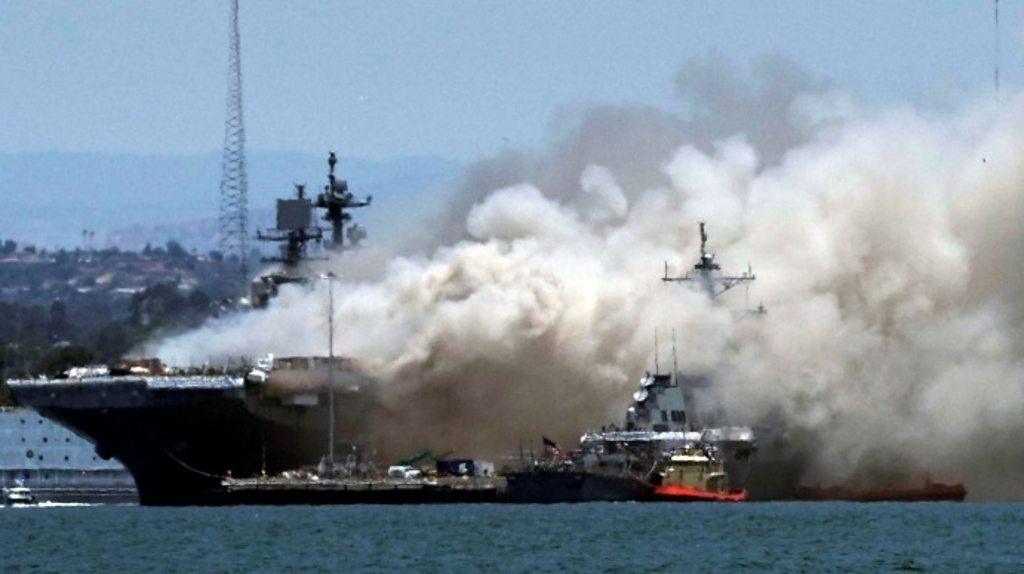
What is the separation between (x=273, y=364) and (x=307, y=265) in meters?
20.1

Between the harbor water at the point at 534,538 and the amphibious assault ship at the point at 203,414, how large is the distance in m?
4.46

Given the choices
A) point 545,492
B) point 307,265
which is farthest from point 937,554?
point 307,265

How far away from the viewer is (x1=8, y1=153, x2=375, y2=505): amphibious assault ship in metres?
113

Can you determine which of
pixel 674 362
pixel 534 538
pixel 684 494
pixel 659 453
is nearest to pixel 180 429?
pixel 659 453

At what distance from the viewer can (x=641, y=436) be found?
112 metres

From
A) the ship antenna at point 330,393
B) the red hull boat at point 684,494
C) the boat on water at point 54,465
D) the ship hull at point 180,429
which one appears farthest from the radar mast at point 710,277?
the boat on water at point 54,465

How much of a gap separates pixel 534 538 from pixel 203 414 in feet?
101

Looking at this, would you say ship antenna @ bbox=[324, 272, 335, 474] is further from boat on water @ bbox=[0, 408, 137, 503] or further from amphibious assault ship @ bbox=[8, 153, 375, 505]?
boat on water @ bbox=[0, 408, 137, 503]

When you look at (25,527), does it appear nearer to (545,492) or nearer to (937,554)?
(545,492)

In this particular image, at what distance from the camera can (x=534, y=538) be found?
85562mm

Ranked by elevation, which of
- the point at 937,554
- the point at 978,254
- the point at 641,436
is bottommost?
the point at 937,554

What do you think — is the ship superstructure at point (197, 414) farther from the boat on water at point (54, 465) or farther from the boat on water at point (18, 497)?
the boat on water at point (54, 465)

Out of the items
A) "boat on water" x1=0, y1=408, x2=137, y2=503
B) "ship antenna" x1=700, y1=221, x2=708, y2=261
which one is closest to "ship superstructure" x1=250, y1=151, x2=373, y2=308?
"boat on water" x1=0, y1=408, x2=137, y2=503

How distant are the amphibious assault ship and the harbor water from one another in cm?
446
